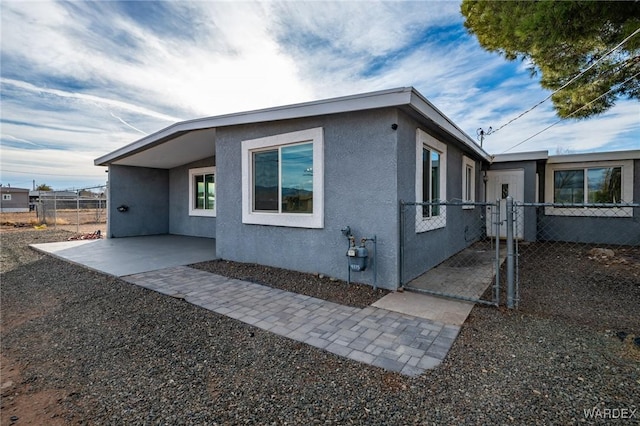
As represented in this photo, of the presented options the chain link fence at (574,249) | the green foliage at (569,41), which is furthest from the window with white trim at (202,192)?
the chain link fence at (574,249)

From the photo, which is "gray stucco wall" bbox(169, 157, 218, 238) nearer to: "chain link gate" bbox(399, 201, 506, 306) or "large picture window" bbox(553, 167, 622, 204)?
"chain link gate" bbox(399, 201, 506, 306)

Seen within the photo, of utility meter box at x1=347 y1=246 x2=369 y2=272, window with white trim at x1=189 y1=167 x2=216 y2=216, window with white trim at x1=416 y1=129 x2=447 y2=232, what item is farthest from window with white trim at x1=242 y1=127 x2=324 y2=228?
window with white trim at x1=189 y1=167 x2=216 y2=216

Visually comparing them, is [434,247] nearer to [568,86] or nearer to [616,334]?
[616,334]

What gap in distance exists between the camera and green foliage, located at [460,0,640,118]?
15.0 ft

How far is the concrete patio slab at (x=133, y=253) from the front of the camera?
6.34 metres

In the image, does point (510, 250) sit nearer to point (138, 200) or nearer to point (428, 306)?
point (428, 306)

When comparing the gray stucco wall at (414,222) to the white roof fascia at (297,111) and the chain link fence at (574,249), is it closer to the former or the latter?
the white roof fascia at (297,111)

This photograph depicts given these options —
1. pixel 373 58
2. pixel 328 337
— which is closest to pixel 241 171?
pixel 328 337

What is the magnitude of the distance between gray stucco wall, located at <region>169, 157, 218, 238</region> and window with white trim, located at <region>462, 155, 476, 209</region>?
7.85 meters

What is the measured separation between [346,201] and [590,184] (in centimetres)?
980

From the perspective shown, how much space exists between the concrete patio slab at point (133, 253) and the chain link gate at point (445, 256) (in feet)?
15.2

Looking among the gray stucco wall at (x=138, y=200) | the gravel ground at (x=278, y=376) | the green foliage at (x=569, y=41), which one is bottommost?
the gravel ground at (x=278, y=376)

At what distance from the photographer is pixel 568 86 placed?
682 centimetres

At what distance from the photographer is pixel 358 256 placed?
4.61 m
